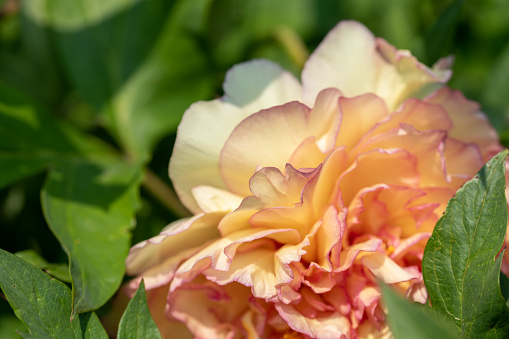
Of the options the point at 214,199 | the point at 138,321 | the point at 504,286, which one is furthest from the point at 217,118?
the point at 504,286

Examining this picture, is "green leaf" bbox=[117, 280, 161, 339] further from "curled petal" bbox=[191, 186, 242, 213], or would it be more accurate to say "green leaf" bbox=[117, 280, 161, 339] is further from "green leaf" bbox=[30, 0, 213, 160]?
"green leaf" bbox=[30, 0, 213, 160]

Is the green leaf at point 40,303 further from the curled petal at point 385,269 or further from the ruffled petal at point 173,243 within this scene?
the curled petal at point 385,269

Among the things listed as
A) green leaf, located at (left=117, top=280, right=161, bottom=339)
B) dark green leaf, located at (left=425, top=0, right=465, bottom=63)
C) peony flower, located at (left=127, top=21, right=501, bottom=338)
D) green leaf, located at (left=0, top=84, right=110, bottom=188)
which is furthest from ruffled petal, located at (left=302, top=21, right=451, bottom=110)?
green leaf, located at (left=0, top=84, right=110, bottom=188)

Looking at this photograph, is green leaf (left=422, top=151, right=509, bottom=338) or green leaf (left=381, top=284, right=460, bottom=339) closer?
green leaf (left=381, top=284, right=460, bottom=339)

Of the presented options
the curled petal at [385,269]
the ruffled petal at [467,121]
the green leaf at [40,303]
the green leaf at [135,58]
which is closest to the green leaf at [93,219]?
the green leaf at [40,303]

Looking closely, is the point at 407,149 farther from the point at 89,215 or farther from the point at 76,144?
the point at 76,144

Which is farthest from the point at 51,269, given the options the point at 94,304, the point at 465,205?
the point at 465,205
